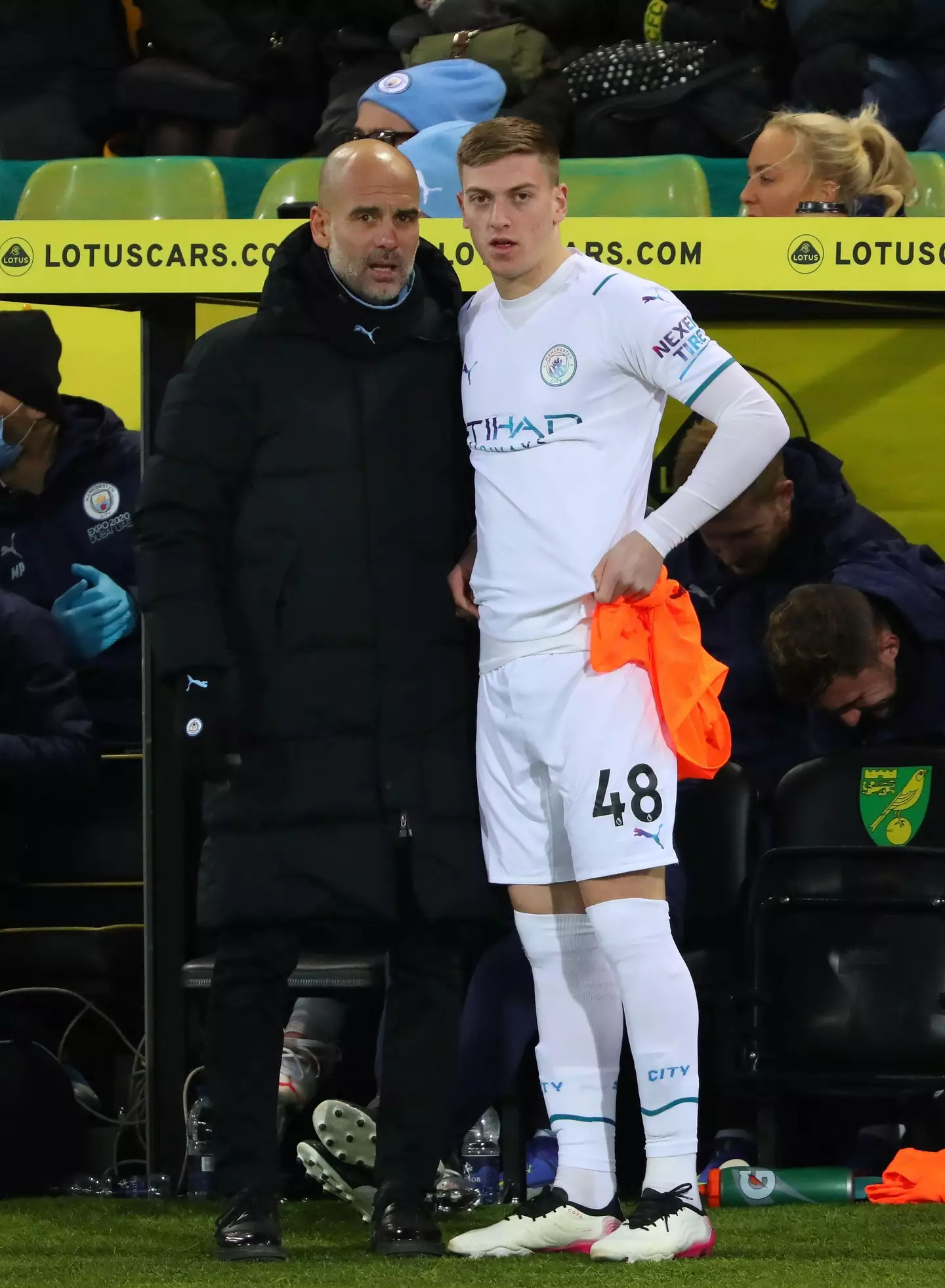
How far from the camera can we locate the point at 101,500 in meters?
5.13

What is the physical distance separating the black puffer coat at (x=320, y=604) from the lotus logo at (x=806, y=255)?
1.18 meters

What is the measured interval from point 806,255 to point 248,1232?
2236mm

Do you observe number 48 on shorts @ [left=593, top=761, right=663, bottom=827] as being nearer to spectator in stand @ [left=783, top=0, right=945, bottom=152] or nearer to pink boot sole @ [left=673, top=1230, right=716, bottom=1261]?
pink boot sole @ [left=673, top=1230, right=716, bottom=1261]

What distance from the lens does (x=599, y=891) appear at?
311 centimetres

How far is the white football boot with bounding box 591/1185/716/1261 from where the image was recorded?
3.00 metres

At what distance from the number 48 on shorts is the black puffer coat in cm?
27

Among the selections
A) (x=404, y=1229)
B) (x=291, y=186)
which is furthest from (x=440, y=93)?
(x=404, y=1229)

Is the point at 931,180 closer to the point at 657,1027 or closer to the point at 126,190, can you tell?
the point at 126,190

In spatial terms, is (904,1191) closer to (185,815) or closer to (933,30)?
(185,815)

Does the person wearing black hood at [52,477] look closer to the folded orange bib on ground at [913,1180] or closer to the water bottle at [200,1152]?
the water bottle at [200,1152]

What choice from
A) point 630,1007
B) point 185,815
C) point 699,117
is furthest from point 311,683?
point 699,117

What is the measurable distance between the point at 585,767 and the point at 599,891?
0.62 feet

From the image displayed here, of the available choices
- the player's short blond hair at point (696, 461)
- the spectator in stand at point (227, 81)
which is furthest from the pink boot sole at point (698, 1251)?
the spectator in stand at point (227, 81)

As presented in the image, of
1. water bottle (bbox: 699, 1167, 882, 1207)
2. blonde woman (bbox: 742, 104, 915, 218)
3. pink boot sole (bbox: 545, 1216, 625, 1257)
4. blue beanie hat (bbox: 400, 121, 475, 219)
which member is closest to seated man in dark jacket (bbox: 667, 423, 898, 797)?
blonde woman (bbox: 742, 104, 915, 218)
